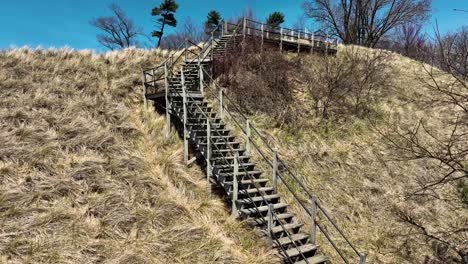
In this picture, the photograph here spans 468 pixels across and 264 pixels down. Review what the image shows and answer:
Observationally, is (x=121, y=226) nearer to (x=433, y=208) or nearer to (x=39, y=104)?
(x=39, y=104)

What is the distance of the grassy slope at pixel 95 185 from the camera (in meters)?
6.68

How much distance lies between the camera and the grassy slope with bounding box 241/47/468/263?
32.1ft

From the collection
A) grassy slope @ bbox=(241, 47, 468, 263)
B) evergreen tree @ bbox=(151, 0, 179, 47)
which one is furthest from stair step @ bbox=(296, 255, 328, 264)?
evergreen tree @ bbox=(151, 0, 179, 47)

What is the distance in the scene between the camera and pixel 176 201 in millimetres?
8617

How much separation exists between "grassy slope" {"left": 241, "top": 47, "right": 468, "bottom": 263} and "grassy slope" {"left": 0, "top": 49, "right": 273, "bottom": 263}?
3.68 m

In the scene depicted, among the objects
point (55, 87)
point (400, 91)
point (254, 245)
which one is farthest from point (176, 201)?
point (400, 91)

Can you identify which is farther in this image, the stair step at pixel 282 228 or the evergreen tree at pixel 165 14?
the evergreen tree at pixel 165 14

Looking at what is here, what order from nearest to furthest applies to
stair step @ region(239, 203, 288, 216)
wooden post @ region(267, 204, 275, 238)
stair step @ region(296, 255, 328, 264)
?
stair step @ region(296, 255, 328, 264), wooden post @ region(267, 204, 275, 238), stair step @ region(239, 203, 288, 216)

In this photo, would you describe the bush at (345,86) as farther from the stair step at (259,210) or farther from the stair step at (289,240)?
the stair step at (289,240)

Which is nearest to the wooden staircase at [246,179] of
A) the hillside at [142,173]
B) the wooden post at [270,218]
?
the wooden post at [270,218]

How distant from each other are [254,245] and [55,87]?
9.63 m

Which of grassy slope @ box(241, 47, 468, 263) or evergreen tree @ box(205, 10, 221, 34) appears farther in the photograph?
evergreen tree @ box(205, 10, 221, 34)

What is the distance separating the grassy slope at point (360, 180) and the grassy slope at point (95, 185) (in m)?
3.68

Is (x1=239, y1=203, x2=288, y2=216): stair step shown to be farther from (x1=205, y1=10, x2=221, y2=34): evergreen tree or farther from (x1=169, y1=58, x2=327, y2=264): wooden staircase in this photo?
(x1=205, y1=10, x2=221, y2=34): evergreen tree
